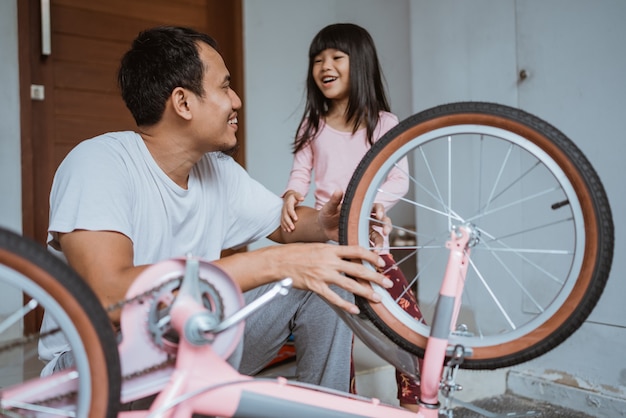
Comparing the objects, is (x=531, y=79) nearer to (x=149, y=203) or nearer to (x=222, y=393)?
(x=149, y=203)

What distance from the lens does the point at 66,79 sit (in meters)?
2.58

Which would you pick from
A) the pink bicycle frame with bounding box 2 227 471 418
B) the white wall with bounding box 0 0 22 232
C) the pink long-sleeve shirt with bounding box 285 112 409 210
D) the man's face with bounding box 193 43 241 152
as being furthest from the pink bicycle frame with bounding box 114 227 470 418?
the white wall with bounding box 0 0 22 232

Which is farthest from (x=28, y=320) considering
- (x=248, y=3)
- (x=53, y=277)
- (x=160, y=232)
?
(x=53, y=277)

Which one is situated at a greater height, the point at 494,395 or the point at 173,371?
the point at 173,371

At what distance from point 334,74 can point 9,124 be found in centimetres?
134

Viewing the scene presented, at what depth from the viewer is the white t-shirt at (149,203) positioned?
1051 millimetres

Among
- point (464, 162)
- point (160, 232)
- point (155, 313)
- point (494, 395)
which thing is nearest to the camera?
point (155, 313)

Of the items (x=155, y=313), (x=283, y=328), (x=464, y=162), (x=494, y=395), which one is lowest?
(x=494, y=395)

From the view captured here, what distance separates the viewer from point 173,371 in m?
0.80

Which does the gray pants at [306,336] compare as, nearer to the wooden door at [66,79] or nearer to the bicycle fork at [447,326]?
the bicycle fork at [447,326]

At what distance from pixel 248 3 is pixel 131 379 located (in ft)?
8.38

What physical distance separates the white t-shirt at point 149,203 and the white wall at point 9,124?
1.31 m

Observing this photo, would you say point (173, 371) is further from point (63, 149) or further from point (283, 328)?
point (63, 149)

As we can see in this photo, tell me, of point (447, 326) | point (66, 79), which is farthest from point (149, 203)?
point (66, 79)
